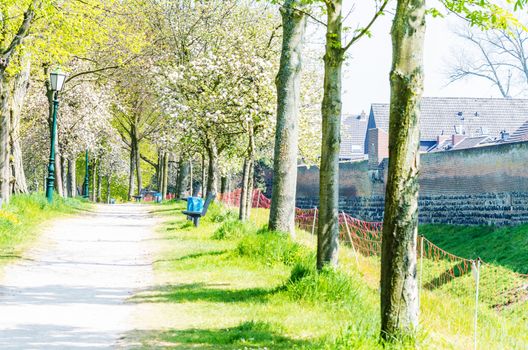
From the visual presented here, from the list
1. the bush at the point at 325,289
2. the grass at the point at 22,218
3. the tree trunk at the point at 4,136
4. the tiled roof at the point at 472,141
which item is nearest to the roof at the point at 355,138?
the tiled roof at the point at 472,141

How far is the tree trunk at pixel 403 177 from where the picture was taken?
19.5 ft

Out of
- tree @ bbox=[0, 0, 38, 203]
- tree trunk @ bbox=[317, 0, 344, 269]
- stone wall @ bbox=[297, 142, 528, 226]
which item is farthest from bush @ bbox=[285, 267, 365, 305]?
stone wall @ bbox=[297, 142, 528, 226]

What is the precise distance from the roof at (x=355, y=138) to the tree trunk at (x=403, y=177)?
2534 inches

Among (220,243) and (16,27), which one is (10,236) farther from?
(16,27)

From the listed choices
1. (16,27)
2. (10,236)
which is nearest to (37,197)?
(16,27)

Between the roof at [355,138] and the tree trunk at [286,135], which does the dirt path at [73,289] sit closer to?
the tree trunk at [286,135]

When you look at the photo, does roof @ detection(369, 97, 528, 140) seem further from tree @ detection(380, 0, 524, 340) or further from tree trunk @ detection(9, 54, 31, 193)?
tree @ detection(380, 0, 524, 340)

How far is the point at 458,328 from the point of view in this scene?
8.09m

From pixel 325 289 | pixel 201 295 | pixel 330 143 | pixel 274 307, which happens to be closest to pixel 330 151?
pixel 330 143

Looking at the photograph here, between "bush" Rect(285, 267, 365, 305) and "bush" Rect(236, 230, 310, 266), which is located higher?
"bush" Rect(236, 230, 310, 266)

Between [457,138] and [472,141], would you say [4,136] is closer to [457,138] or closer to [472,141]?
[472,141]

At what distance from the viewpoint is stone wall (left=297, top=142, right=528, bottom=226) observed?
3325 centimetres

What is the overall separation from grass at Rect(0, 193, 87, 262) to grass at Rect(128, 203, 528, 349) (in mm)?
Result: 2751

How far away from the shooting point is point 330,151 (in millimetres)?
9578
